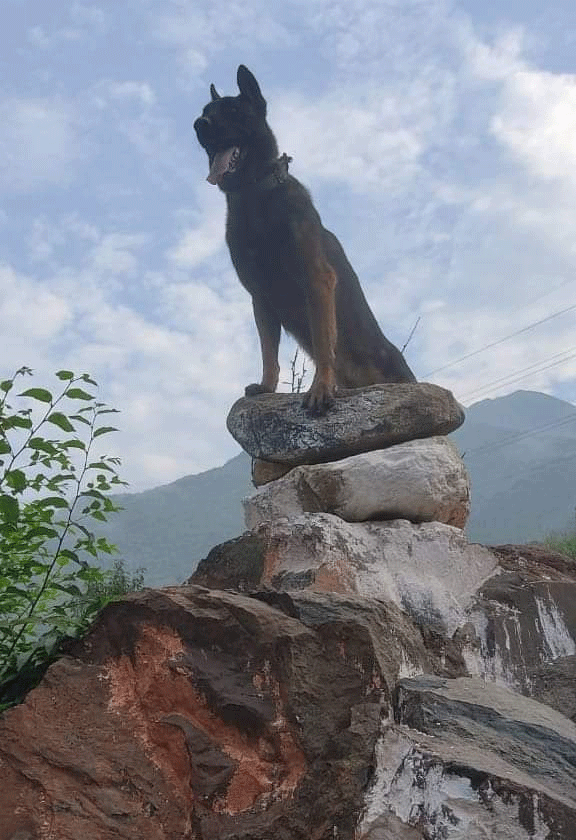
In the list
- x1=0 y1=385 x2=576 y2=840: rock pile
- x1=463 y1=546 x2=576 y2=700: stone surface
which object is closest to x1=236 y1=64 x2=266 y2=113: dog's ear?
x1=463 y1=546 x2=576 y2=700: stone surface

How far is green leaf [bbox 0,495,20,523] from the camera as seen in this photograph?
3066 millimetres

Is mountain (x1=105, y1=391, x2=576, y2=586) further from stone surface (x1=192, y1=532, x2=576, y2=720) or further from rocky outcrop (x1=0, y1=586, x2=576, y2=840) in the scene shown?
rocky outcrop (x1=0, y1=586, x2=576, y2=840)

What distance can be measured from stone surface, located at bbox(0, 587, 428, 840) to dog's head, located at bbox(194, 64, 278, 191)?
362cm

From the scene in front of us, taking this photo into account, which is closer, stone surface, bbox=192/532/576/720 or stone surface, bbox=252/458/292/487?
stone surface, bbox=192/532/576/720

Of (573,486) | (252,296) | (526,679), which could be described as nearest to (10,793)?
(526,679)

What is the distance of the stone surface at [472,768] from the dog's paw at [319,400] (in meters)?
2.57

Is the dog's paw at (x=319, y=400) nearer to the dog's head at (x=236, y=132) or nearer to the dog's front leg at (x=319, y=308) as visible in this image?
the dog's front leg at (x=319, y=308)

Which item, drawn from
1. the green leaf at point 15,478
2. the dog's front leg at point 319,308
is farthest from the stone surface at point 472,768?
the dog's front leg at point 319,308

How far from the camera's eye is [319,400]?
5.78 metres

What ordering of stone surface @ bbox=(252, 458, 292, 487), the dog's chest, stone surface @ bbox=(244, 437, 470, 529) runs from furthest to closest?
the dog's chest, stone surface @ bbox=(252, 458, 292, 487), stone surface @ bbox=(244, 437, 470, 529)

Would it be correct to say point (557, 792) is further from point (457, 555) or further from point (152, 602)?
point (457, 555)

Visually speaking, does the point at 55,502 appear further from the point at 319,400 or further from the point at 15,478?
the point at 319,400

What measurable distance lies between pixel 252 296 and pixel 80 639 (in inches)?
144

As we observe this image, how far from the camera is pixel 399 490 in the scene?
5.34 metres
